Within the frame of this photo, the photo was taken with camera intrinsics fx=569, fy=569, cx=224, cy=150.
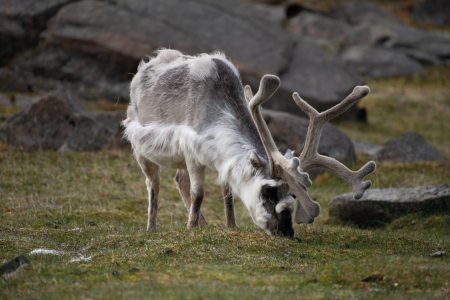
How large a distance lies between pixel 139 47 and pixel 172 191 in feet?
31.9

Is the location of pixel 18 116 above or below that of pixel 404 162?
above

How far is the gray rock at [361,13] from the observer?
37.1 meters

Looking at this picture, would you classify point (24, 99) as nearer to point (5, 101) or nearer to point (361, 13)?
point (5, 101)

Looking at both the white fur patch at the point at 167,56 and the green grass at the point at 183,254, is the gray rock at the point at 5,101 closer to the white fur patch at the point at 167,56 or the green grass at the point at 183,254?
the green grass at the point at 183,254

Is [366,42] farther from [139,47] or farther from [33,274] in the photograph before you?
[33,274]

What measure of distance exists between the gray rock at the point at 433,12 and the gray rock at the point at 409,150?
26951 millimetres

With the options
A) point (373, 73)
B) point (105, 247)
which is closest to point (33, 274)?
point (105, 247)

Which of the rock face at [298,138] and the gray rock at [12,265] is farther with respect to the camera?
the rock face at [298,138]

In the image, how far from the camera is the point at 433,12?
135 ft

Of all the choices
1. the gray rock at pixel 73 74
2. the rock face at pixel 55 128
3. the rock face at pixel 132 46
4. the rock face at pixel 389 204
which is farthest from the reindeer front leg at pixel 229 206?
the gray rock at pixel 73 74

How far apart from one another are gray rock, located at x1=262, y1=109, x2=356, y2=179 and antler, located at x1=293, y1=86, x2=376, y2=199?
7050mm

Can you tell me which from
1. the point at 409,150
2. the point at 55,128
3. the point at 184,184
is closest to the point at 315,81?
the point at 409,150

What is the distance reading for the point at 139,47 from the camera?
21.8 meters

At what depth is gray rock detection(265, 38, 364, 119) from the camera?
71.9ft
